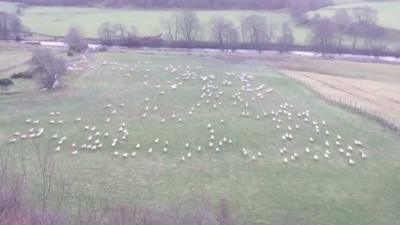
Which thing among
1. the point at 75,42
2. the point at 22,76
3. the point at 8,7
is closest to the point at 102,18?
the point at 75,42

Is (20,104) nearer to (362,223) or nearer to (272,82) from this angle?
(272,82)

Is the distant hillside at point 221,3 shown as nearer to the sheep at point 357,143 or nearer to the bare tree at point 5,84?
the bare tree at point 5,84

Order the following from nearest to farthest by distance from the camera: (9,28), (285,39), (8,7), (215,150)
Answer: (215,150) < (285,39) < (9,28) < (8,7)

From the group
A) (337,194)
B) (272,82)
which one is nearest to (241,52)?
(272,82)

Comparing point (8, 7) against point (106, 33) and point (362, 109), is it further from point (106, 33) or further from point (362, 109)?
point (362, 109)

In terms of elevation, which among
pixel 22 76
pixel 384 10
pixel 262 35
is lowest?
pixel 22 76

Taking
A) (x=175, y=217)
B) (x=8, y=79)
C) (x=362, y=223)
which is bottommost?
(x=362, y=223)

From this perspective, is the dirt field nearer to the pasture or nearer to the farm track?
the farm track
